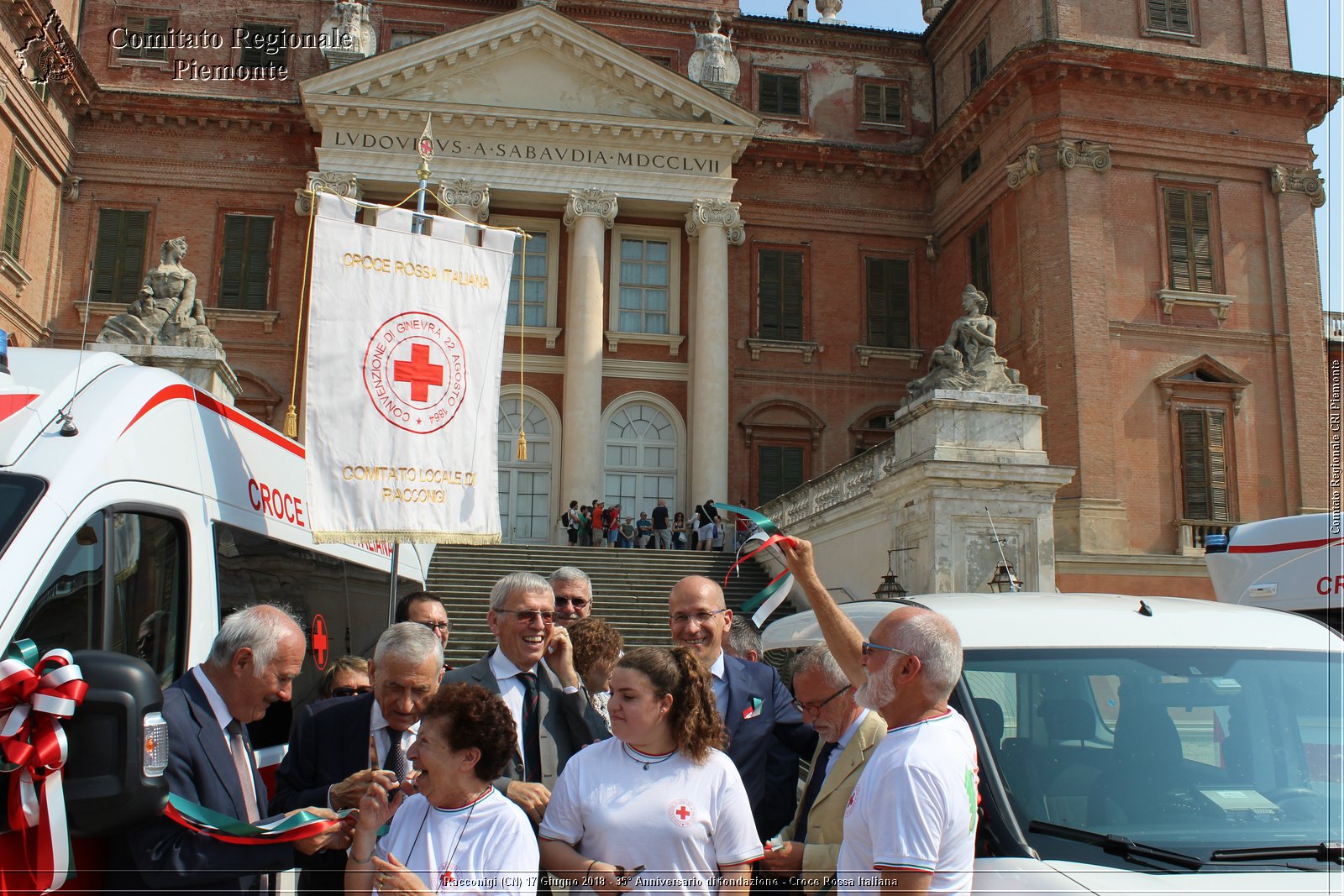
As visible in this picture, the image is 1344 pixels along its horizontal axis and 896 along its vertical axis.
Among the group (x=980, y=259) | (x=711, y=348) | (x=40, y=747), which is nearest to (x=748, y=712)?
(x=40, y=747)

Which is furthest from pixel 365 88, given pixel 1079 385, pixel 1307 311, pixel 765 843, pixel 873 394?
pixel 765 843

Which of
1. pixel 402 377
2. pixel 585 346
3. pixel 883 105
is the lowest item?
pixel 402 377

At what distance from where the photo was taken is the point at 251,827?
3.36m

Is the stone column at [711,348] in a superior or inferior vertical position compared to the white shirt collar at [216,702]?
superior

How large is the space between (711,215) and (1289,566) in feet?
60.8

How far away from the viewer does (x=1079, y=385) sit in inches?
857

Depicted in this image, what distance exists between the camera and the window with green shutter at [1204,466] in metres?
22.1

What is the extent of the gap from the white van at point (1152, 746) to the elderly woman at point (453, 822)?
1457 mm

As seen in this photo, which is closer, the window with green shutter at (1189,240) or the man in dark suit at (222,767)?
the man in dark suit at (222,767)

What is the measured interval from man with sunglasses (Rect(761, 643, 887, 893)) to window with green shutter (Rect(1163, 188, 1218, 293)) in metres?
21.7

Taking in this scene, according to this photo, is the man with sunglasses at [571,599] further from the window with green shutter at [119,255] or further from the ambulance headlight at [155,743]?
the window with green shutter at [119,255]

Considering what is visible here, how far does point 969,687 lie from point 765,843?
0.94m

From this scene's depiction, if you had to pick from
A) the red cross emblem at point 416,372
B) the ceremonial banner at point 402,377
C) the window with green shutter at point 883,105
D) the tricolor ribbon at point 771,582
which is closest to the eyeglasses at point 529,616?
the tricolor ribbon at point 771,582

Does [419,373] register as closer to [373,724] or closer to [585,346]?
[373,724]
